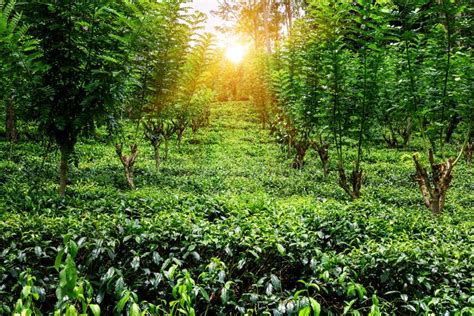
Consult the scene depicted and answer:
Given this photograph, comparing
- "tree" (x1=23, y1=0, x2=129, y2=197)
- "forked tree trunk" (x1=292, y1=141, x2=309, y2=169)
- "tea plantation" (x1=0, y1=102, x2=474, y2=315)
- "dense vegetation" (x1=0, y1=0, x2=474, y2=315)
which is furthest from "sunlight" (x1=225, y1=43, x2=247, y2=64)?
"tea plantation" (x1=0, y1=102, x2=474, y2=315)

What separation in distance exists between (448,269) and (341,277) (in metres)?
1.10

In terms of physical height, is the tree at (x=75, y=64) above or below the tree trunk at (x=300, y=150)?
above

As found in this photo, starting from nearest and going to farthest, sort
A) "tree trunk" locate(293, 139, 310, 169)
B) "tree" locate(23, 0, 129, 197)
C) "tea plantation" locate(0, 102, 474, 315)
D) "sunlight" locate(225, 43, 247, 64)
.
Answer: "tea plantation" locate(0, 102, 474, 315) < "tree" locate(23, 0, 129, 197) < "tree trunk" locate(293, 139, 310, 169) < "sunlight" locate(225, 43, 247, 64)

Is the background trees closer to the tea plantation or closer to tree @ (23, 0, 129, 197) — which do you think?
the tea plantation

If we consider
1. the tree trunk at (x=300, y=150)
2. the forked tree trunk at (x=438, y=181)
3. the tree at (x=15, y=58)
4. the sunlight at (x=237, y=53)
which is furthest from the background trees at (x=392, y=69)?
the sunlight at (x=237, y=53)

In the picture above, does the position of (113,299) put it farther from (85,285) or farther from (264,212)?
(264,212)

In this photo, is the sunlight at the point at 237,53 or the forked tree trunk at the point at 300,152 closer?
the forked tree trunk at the point at 300,152

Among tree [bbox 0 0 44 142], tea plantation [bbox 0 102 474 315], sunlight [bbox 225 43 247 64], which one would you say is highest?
sunlight [bbox 225 43 247 64]

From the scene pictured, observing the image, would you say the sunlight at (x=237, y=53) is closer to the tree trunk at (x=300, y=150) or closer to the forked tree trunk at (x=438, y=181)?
the tree trunk at (x=300, y=150)

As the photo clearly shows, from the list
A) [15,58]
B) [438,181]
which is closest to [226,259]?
[15,58]

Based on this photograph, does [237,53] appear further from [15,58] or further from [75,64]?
[15,58]

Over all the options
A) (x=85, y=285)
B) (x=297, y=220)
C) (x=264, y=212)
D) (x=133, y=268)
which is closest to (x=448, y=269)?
(x=297, y=220)

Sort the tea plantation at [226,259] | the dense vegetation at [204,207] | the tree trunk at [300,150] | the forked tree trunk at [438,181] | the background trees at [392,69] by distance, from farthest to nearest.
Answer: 1. the tree trunk at [300,150]
2. the forked tree trunk at [438,181]
3. the background trees at [392,69]
4. the dense vegetation at [204,207]
5. the tea plantation at [226,259]

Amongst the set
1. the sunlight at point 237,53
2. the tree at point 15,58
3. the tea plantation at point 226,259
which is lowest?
the tea plantation at point 226,259
